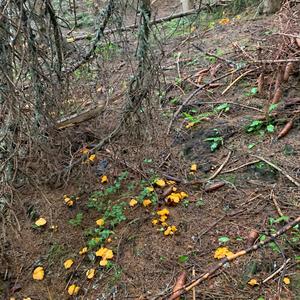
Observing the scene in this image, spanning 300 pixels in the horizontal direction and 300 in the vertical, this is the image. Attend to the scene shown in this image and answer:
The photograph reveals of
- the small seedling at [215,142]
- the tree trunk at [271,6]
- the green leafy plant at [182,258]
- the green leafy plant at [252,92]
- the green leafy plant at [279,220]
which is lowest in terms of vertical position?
the green leafy plant at [182,258]

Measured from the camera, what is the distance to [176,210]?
4.35 metres

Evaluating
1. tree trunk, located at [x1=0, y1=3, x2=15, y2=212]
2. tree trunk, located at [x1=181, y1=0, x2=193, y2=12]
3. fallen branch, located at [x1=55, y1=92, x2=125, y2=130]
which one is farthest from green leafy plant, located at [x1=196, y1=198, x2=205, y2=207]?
tree trunk, located at [x1=181, y1=0, x2=193, y2=12]

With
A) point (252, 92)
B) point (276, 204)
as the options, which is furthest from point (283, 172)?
point (252, 92)

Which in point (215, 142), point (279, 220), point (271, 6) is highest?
point (271, 6)

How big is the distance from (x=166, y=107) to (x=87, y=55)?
5.90 feet

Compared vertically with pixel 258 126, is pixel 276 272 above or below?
below

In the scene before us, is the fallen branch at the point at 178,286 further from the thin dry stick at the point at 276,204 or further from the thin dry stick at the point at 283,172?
the thin dry stick at the point at 283,172

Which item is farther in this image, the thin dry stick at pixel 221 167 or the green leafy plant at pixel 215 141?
the green leafy plant at pixel 215 141

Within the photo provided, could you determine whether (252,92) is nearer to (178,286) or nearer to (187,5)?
(178,286)

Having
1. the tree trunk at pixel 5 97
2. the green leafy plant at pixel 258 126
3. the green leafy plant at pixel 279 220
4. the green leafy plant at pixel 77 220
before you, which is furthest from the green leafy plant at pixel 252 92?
the tree trunk at pixel 5 97

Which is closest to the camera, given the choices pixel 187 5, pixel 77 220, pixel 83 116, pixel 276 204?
pixel 276 204

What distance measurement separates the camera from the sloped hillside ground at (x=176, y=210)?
11.8ft

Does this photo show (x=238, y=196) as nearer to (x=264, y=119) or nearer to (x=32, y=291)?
(x=264, y=119)

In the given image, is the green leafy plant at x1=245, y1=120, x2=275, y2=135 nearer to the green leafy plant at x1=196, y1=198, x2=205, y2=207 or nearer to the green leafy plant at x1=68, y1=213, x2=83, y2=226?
the green leafy plant at x1=196, y1=198, x2=205, y2=207
